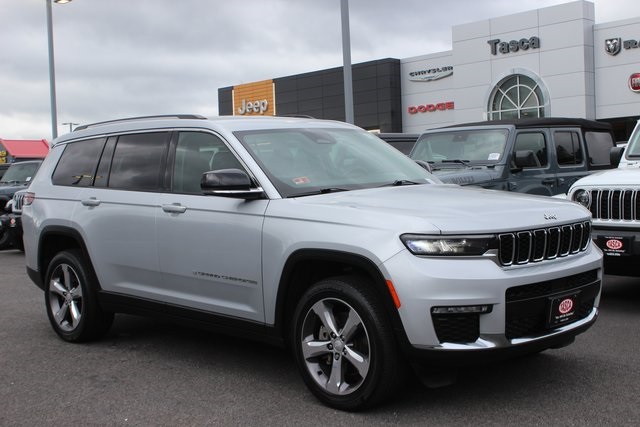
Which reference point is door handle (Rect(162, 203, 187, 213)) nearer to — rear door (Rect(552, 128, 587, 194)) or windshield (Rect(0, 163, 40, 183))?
rear door (Rect(552, 128, 587, 194))

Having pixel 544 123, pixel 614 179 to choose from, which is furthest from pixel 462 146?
pixel 614 179

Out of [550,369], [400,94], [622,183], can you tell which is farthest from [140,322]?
[400,94]

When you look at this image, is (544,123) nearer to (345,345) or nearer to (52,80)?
(345,345)

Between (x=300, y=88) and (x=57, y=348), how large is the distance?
1856 inches

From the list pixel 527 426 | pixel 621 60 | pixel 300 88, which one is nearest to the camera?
pixel 527 426

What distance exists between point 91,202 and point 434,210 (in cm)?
313

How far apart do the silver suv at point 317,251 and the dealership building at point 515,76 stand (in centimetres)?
3226

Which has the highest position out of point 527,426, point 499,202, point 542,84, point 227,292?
point 542,84

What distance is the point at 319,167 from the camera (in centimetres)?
514

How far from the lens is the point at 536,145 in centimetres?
1019

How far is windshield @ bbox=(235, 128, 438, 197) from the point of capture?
16.2 ft

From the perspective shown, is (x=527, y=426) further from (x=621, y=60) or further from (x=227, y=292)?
(x=621, y=60)

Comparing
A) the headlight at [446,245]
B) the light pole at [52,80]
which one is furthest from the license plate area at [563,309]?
the light pole at [52,80]

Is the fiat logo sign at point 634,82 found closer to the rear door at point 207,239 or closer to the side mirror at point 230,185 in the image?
the rear door at point 207,239
